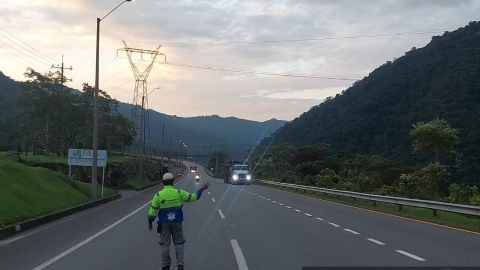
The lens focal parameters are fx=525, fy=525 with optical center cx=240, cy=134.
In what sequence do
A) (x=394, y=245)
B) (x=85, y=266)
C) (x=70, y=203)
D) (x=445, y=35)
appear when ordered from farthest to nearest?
(x=445, y=35) → (x=70, y=203) → (x=394, y=245) → (x=85, y=266)

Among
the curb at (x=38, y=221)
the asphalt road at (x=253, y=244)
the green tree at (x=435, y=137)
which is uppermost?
the green tree at (x=435, y=137)

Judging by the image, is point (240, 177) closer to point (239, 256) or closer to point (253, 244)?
point (253, 244)

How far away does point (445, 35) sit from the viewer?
8250cm

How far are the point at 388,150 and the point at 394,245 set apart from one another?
54.6 metres

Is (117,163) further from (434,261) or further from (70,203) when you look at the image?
(434,261)

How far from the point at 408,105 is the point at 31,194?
5755cm

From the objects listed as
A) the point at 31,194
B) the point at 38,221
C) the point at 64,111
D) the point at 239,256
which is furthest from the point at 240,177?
the point at 239,256

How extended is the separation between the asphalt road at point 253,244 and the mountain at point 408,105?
32.2 metres

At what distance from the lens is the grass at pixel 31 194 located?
17.2m

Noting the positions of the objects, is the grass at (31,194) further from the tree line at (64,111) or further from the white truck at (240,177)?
the white truck at (240,177)

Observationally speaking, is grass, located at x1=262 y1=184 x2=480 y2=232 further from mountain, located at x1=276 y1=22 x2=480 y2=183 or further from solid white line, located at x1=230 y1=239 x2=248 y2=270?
mountain, located at x1=276 y1=22 x2=480 y2=183

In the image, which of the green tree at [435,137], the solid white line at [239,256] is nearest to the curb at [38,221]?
the solid white line at [239,256]

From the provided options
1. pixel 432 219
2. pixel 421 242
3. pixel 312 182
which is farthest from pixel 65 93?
pixel 421 242

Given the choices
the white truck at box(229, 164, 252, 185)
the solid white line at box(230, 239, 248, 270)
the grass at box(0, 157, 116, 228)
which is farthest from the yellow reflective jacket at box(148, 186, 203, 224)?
the white truck at box(229, 164, 252, 185)
